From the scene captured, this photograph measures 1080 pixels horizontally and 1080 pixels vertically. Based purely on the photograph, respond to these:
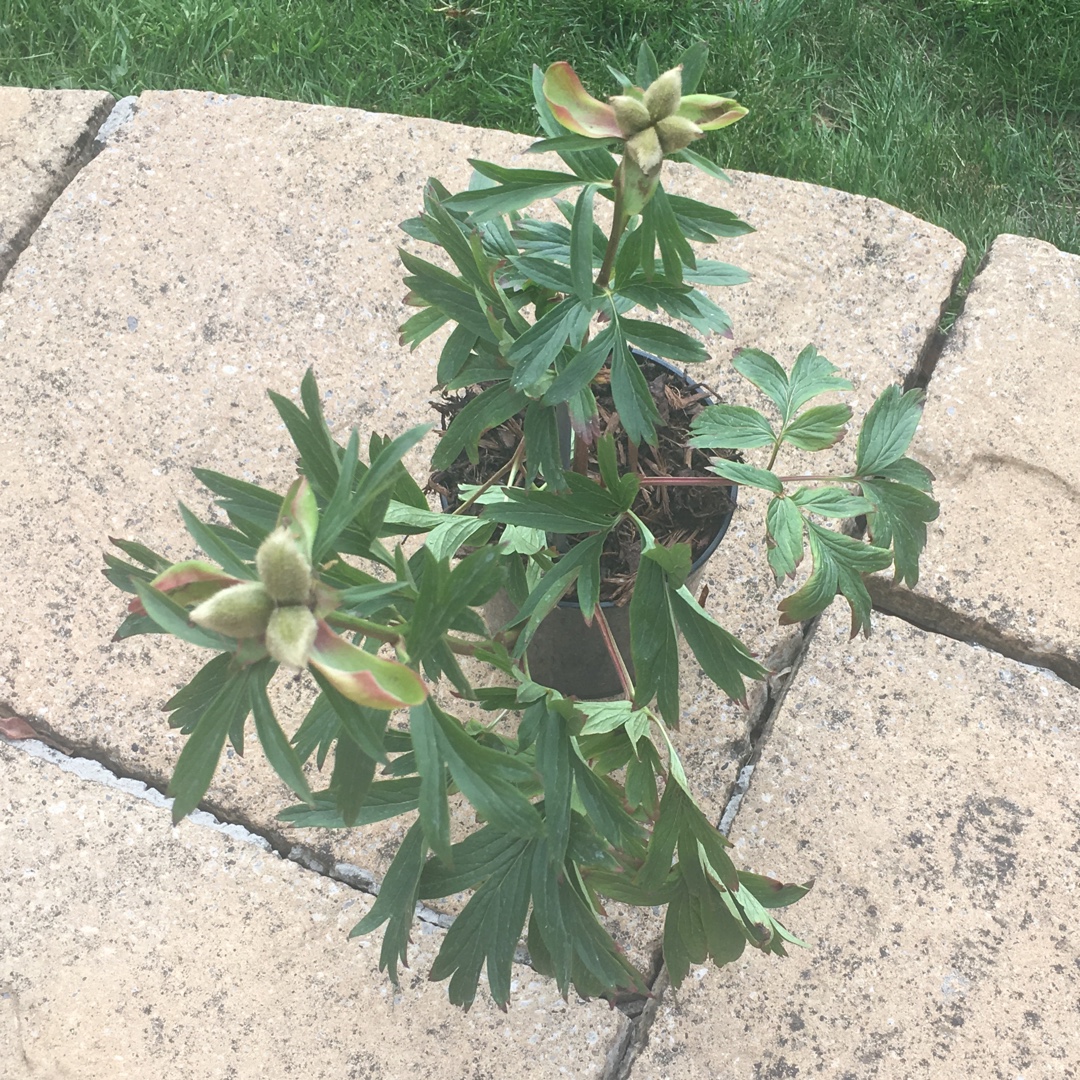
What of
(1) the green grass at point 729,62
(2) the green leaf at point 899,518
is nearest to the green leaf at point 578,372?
(2) the green leaf at point 899,518

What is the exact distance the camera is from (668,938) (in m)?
1.04

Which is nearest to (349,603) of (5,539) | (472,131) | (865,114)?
(5,539)

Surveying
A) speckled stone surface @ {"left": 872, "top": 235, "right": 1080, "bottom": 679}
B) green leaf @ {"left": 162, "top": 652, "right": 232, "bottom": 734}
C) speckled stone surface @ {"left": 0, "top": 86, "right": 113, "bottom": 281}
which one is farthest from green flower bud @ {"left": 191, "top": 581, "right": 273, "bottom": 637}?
speckled stone surface @ {"left": 0, "top": 86, "right": 113, "bottom": 281}

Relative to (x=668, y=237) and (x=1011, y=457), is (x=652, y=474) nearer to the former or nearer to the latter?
(x=668, y=237)

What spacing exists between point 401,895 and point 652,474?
502mm

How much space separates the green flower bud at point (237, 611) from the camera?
60 centimetres

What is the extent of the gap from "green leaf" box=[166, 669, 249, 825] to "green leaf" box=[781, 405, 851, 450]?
602 mm

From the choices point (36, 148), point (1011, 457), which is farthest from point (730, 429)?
point (36, 148)

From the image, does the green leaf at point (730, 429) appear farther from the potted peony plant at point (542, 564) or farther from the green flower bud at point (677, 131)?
the green flower bud at point (677, 131)

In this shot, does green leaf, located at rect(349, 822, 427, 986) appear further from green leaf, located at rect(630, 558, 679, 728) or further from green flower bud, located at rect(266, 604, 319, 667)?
green flower bud, located at rect(266, 604, 319, 667)

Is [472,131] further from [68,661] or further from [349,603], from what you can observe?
[349,603]

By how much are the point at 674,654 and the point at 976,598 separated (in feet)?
2.22

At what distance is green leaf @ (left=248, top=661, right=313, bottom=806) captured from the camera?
689mm

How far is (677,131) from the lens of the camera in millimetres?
762
